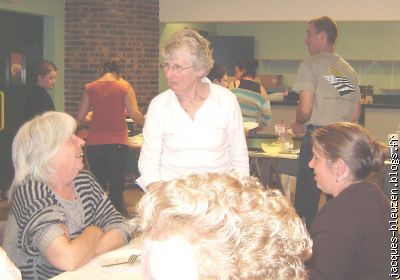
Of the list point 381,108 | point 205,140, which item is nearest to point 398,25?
point 381,108

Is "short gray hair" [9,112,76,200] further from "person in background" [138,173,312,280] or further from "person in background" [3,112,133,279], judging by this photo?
"person in background" [138,173,312,280]

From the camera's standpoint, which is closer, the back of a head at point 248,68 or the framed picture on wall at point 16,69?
the back of a head at point 248,68

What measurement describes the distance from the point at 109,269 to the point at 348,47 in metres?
11.9

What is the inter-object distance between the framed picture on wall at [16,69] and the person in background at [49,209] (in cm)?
550

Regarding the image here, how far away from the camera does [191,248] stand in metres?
1.20

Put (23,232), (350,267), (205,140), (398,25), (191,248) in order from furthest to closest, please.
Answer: (398,25), (205,140), (23,232), (350,267), (191,248)

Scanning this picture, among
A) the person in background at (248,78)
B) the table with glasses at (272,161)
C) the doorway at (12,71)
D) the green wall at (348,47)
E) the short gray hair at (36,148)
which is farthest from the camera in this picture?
the green wall at (348,47)

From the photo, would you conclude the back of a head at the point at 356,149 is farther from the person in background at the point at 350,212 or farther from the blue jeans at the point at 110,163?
the blue jeans at the point at 110,163

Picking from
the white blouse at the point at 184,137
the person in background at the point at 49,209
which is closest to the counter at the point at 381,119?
the white blouse at the point at 184,137

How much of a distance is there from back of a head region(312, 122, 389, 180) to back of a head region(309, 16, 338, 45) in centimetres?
246

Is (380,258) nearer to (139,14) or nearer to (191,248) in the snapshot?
(191,248)

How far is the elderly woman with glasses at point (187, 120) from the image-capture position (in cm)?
342

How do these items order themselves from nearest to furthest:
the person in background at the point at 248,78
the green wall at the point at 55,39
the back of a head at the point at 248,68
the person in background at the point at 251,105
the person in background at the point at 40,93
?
the person in background at the point at 40,93, the person in background at the point at 251,105, the person in background at the point at 248,78, the back of a head at the point at 248,68, the green wall at the point at 55,39

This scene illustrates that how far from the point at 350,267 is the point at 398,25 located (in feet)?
38.0
